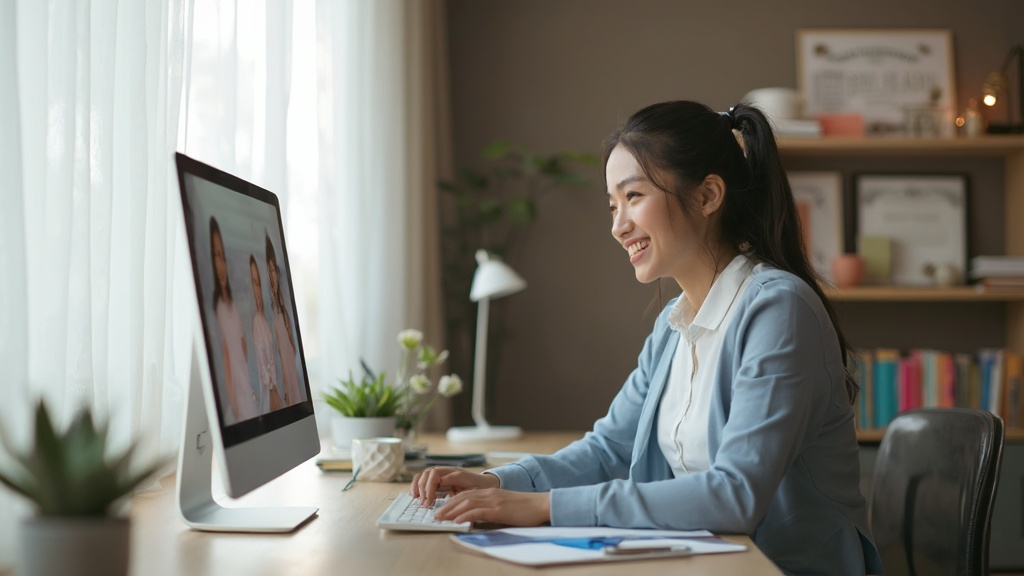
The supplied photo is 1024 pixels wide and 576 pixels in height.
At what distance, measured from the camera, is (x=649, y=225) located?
163 centimetres

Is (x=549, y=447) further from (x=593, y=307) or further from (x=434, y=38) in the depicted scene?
(x=434, y=38)

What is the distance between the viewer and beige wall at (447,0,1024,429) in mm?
3846

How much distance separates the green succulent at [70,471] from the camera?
79 centimetres

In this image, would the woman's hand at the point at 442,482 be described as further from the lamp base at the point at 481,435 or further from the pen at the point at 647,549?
the lamp base at the point at 481,435

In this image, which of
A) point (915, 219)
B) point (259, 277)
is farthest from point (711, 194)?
point (915, 219)

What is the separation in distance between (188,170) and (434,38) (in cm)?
262

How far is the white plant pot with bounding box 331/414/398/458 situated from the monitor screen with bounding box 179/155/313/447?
587 mm

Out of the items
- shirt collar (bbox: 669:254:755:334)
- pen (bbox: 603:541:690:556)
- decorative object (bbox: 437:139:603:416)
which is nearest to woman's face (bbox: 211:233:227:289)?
pen (bbox: 603:541:690:556)

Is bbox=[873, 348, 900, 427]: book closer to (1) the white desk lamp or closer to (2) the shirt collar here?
(1) the white desk lamp

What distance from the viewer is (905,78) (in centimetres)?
385

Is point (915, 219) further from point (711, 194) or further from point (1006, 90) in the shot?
point (711, 194)

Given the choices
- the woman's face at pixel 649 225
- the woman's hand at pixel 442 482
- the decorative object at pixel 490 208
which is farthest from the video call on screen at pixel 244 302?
the decorative object at pixel 490 208

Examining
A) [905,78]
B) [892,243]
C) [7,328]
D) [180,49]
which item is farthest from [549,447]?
[905,78]

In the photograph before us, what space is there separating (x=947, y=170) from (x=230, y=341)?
340 centimetres
